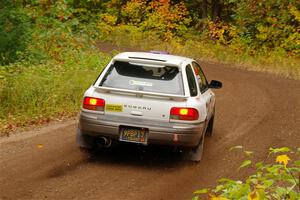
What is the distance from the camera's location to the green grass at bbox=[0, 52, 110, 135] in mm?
11508

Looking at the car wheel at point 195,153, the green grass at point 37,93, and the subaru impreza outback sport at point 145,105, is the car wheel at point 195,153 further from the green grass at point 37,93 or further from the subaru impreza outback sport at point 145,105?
the green grass at point 37,93

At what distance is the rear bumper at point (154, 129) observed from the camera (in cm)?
803

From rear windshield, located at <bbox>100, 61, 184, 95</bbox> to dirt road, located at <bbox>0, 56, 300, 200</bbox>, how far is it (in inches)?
48.6

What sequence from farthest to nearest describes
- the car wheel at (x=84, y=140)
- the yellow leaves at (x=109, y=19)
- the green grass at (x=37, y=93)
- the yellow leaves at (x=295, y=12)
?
the yellow leaves at (x=109, y=19), the yellow leaves at (x=295, y=12), the green grass at (x=37, y=93), the car wheel at (x=84, y=140)

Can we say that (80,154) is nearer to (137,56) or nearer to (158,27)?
(137,56)

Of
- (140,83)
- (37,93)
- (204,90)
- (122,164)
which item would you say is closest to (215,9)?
(37,93)

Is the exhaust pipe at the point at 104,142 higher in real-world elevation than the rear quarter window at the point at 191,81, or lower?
lower

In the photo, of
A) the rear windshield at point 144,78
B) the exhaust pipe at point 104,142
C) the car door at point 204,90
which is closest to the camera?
the rear windshield at point 144,78

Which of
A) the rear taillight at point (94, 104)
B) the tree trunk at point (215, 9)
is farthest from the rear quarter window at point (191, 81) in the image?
the tree trunk at point (215, 9)

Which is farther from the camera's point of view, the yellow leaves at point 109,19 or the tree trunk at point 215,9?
the yellow leaves at point 109,19

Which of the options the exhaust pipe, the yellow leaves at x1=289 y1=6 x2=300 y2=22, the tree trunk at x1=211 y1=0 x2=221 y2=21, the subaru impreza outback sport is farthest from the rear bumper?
the tree trunk at x1=211 y1=0 x2=221 y2=21

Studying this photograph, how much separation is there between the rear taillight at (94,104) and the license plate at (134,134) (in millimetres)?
458

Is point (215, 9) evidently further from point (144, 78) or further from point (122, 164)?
point (122, 164)

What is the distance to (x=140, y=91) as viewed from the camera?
815 cm
